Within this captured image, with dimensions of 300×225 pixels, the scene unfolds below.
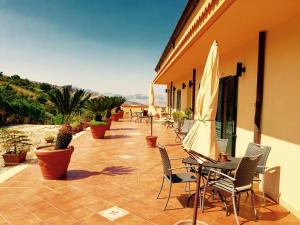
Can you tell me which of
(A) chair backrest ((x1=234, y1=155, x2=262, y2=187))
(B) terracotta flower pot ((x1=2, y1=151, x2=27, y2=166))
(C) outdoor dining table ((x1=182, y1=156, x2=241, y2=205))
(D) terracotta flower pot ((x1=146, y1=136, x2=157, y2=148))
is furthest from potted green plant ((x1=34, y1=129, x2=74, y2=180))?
(D) terracotta flower pot ((x1=146, y1=136, x2=157, y2=148))

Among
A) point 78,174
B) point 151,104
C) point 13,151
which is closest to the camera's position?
point 78,174

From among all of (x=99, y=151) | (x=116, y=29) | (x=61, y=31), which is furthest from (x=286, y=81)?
(x=116, y=29)

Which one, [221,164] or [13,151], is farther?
[13,151]

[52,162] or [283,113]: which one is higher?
[283,113]

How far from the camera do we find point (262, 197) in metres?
4.87

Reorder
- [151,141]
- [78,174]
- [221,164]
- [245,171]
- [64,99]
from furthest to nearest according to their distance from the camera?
[151,141] < [64,99] < [78,174] < [221,164] < [245,171]

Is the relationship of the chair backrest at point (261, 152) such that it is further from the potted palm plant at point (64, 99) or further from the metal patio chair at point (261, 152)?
the potted palm plant at point (64, 99)

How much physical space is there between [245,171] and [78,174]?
3.85m

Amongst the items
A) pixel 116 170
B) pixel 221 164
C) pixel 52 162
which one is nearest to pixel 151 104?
pixel 116 170

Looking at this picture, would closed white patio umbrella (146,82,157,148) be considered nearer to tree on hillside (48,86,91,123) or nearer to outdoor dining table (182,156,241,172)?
tree on hillside (48,86,91,123)

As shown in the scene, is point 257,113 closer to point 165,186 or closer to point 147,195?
point 165,186

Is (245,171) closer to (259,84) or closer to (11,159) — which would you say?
(259,84)

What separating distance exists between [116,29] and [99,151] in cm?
1970

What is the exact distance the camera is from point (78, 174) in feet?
19.6
